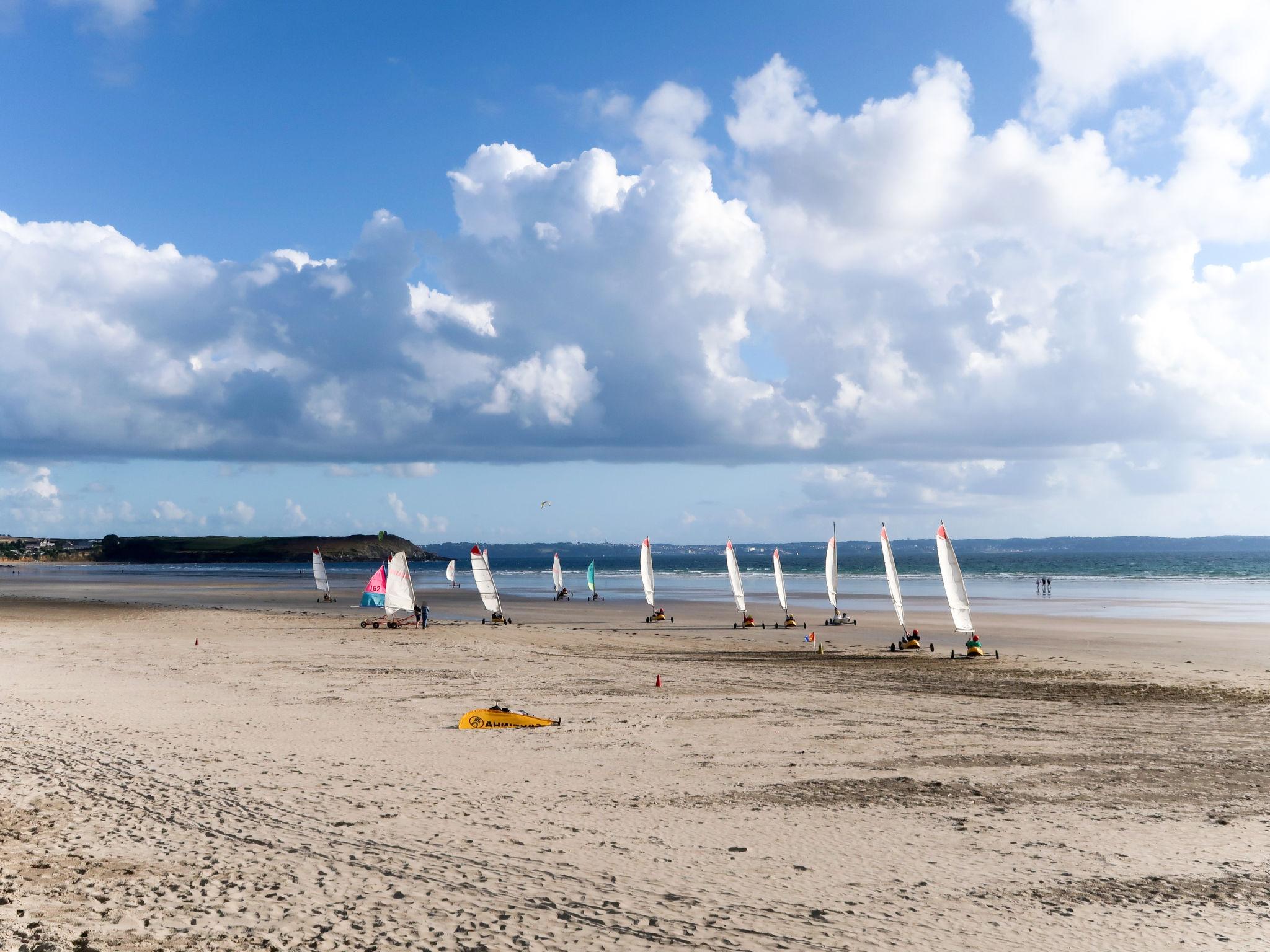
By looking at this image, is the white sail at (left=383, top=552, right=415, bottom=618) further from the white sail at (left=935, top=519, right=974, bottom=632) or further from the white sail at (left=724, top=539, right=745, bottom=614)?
the white sail at (left=935, top=519, right=974, bottom=632)

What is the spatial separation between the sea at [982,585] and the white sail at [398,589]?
1248 cm

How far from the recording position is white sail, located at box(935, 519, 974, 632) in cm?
3419

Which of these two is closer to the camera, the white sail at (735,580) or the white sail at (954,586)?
the white sail at (954,586)

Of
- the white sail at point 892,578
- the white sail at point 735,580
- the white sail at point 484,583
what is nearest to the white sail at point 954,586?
the white sail at point 892,578

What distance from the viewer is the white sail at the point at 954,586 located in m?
34.2

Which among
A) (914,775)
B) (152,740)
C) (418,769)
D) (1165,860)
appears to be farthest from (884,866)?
(152,740)

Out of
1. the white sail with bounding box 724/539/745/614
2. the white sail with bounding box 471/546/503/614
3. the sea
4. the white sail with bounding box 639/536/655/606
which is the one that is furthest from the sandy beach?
the sea

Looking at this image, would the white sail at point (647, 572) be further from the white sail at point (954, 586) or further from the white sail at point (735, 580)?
the white sail at point (954, 586)

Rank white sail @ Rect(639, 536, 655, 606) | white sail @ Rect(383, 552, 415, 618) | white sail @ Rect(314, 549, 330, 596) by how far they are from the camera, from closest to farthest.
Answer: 1. white sail @ Rect(383, 552, 415, 618)
2. white sail @ Rect(639, 536, 655, 606)
3. white sail @ Rect(314, 549, 330, 596)

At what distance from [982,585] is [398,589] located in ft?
227

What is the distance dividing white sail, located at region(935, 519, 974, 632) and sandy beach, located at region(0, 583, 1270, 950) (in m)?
8.67

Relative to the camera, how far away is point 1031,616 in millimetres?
51469

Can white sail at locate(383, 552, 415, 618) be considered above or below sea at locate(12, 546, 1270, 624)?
above

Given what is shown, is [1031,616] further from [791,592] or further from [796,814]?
[796,814]
